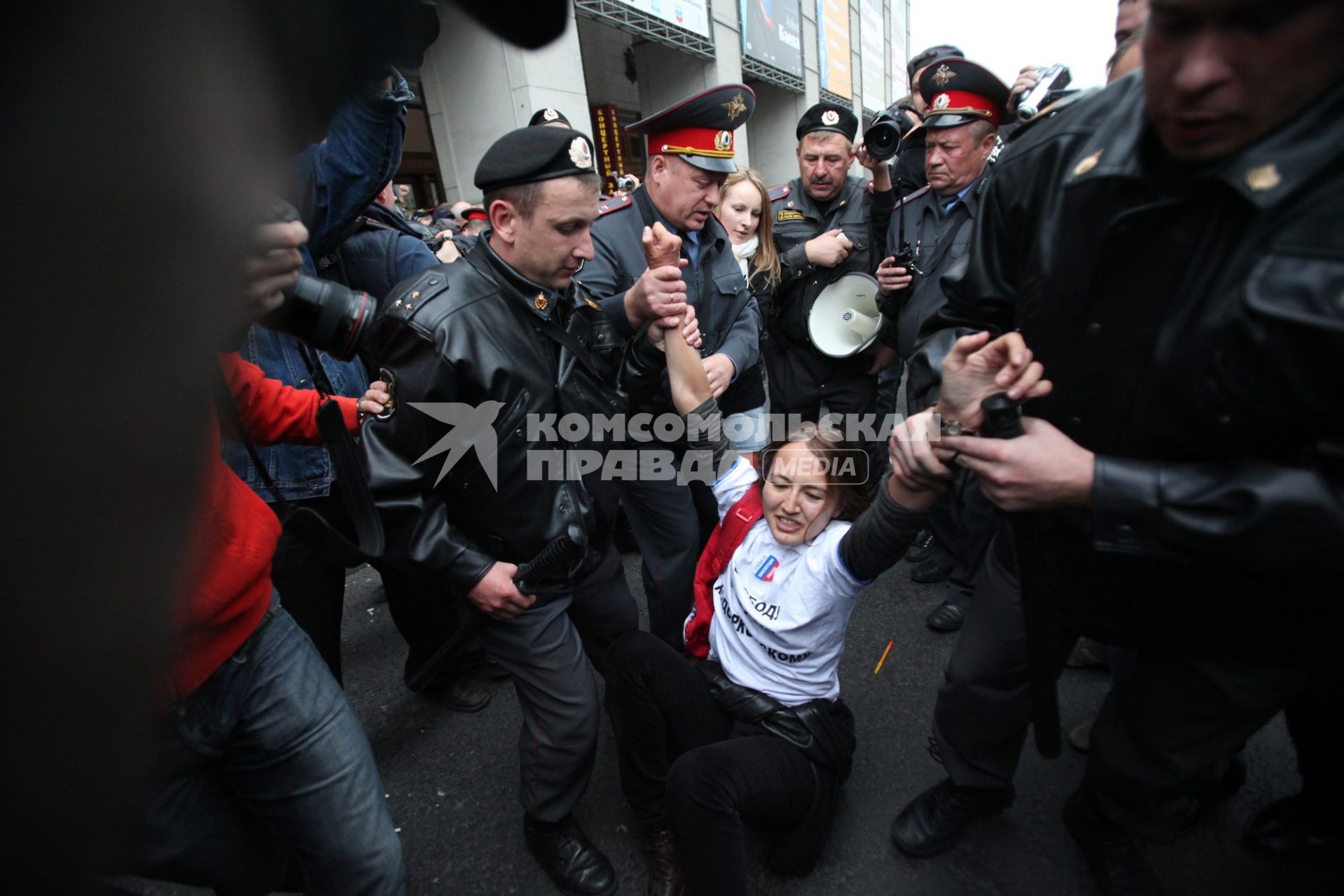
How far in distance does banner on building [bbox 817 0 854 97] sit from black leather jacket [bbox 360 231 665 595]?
17.6 m

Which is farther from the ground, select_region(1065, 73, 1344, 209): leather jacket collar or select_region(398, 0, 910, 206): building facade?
select_region(398, 0, 910, 206): building facade

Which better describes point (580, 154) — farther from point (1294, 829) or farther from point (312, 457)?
point (1294, 829)

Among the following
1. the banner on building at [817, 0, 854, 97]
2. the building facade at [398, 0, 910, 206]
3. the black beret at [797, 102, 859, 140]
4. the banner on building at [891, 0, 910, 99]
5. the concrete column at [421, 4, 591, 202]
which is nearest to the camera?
the concrete column at [421, 4, 591, 202]

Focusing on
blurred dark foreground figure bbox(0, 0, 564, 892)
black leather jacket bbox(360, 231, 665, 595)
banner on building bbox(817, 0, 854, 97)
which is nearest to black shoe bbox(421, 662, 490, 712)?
black leather jacket bbox(360, 231, 665, 595)

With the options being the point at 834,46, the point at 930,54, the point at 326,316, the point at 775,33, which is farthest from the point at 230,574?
the point at 834,46

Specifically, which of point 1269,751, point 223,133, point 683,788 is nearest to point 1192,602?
point 683,788

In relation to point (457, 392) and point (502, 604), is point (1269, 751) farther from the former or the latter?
point (457, 392)

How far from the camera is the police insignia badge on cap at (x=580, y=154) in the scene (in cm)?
165

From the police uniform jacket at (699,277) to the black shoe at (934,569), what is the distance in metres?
1.26

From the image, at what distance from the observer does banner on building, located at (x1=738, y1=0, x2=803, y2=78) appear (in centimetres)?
1164

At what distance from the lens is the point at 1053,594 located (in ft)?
4.74

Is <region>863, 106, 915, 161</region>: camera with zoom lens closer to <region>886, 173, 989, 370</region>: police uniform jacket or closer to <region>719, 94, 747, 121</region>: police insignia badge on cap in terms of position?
<region>886, 173, 989, 370</region>: police uniform jacket

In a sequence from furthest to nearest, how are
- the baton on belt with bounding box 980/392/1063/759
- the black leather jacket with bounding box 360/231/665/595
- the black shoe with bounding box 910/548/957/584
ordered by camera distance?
1. the black shoe with bounding box 910/548/957/584
2. the black leather jacket with bounding box 360/231/665/595
3. the baton on belt with bounding box 980/392/1063/759

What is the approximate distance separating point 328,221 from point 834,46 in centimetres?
1963
